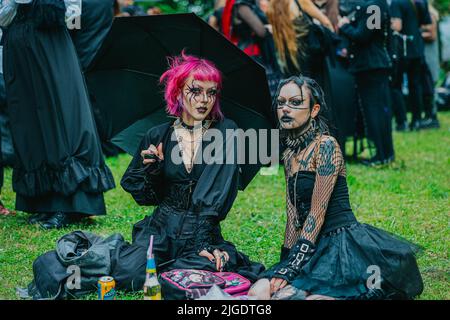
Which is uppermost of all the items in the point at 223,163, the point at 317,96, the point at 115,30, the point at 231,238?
the point at 115,30

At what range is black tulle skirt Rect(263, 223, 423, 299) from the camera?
12.2 ft

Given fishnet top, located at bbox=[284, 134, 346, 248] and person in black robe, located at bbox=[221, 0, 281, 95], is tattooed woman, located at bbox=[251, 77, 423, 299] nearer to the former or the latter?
fishnet top, located at bbox=[284, 134, 346, 248]

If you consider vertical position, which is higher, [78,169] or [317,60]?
[317,60]

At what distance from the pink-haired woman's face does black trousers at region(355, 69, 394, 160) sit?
3.92 m

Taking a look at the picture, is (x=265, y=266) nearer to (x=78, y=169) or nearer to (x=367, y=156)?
(x=78, y=169)

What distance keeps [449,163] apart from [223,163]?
15.4ft

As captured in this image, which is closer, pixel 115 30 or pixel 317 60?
pixel 115 30

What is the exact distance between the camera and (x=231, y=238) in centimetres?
528

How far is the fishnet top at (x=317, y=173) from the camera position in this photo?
3867 mm

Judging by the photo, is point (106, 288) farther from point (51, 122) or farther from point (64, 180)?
point (51, 122)

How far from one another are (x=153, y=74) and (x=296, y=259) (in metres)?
1.51

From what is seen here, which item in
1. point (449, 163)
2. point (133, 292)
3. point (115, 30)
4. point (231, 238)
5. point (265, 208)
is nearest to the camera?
point (133, 292)
